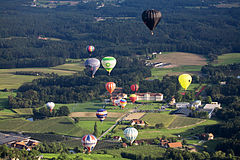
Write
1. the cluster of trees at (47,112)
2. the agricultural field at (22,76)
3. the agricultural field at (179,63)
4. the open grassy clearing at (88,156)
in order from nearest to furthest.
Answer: the open grassy clearing at (88,156)
the cluster of trees at (47,112)
the agricultural field at (22,76)
the agricultural field at (179,63)

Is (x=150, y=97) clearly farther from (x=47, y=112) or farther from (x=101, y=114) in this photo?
(x=47, y=112)

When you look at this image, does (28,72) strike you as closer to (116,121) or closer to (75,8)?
(116,121)

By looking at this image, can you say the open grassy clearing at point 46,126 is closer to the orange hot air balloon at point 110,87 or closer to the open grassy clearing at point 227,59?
the orange hot air balloon at point 110,87

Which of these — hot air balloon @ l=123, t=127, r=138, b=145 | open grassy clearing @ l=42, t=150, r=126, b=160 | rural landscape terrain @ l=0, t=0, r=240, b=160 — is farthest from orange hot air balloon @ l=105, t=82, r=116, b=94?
open grassy clearing @ l=42, t=150, r=126, b=160

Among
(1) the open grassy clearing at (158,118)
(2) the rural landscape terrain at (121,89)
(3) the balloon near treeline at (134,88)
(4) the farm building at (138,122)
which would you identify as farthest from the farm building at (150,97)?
(4) the farm building at (138,122)

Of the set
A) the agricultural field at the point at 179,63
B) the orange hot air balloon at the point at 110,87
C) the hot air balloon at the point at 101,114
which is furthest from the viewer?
the agricultural field at the point at 179,63

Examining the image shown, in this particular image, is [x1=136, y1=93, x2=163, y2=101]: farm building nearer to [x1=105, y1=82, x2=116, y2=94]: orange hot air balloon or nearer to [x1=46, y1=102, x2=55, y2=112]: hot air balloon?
[x1=105, y1=82, x2=116, y2=94]: orange hot air balloon

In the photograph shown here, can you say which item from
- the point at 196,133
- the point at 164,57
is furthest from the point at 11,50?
the point at 196,133
